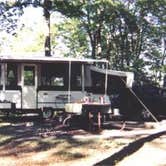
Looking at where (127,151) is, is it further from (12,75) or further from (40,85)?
(12,75)

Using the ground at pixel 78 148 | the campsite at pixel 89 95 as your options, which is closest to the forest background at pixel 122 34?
the campsite at pixel 89 95

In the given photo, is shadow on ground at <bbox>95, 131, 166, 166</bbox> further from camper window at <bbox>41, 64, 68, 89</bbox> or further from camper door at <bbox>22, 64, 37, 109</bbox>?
camper door at <bbox>22, 64, 37, 109</bbox>

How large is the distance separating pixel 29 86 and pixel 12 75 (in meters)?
0.84

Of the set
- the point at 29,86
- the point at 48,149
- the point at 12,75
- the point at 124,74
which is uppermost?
the point at 124,74

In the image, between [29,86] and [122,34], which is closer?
[29,86]

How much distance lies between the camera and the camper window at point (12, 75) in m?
21.1

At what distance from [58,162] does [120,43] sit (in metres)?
35.2

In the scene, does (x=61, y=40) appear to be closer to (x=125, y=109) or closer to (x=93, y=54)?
(x=93, y=54)

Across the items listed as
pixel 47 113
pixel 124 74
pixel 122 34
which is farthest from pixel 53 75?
pixel 122 34

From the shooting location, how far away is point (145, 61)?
44656mm

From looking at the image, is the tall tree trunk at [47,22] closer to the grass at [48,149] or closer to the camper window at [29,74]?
the camper window at [29,74]

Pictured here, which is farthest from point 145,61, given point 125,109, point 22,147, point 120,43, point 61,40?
point 22,147

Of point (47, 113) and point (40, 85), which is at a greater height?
point (40, 85)

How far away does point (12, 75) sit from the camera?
21.2 m
